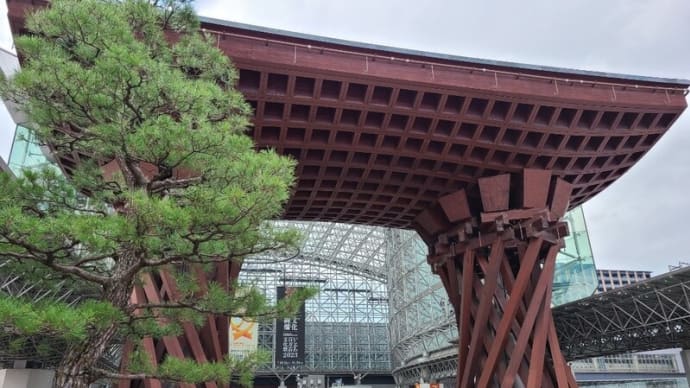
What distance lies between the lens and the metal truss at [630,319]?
2412 centimetres

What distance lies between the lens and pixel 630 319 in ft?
91.1

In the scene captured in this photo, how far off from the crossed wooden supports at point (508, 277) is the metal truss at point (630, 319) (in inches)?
336

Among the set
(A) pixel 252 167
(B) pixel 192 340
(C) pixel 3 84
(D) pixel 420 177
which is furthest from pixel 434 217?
(C) pixel 3 84

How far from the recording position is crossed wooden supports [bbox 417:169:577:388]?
16.5 meters

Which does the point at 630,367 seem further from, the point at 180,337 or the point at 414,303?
the point at 180,337

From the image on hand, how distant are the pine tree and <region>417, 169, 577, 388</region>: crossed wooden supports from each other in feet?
38.4

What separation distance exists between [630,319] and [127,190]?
96.2ft

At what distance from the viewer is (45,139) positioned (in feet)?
23.6

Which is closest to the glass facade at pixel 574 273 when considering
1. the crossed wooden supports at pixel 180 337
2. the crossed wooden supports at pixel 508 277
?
the crossed wooden supports at pixel 508 277

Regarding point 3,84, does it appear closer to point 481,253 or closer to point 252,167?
point 252,167

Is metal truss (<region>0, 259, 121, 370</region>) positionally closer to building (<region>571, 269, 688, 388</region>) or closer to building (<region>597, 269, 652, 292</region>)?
building (<region>571, 269, 688, 388</region>)

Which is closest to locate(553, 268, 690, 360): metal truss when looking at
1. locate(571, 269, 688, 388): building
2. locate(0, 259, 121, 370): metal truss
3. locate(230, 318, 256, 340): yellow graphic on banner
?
locate(230, 318, 256, 340): yellow graphic on banner

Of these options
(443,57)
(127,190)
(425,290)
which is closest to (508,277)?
(443,57)

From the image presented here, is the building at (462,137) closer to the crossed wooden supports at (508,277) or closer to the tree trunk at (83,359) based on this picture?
the crossed wooden supports at (508,277)
